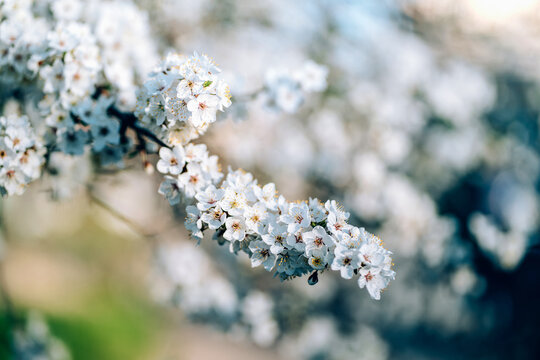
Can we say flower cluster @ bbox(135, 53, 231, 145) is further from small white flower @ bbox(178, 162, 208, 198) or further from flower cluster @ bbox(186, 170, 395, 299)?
flower cluster @ bbox(186, 170, 395, 299)

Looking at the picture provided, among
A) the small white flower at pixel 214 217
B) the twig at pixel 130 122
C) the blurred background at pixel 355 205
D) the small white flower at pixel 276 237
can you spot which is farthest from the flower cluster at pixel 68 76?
the blurred background at pixel 355 205

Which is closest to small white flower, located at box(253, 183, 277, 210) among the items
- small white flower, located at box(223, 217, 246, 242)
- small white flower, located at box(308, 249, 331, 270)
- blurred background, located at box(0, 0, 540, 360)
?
small white flower, located at box(223, 217, 246, 242)

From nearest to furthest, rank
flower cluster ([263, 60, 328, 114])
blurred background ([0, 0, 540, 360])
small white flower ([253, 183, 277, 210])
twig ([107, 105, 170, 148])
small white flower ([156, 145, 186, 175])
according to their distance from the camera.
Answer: small white flower ([253, 183, 277, 210]) → small white flower ([156, 145, 186, 175]) → twig ([107, 105, 170, 148]) → flower cluster ([263, 60, 328, 114]) → blurred background ([0, 0, 540, 360])

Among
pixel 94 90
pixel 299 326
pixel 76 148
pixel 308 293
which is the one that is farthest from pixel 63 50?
pixel 308 293

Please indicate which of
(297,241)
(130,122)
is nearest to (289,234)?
(297,241)

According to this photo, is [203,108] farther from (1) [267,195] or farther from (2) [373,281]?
(2) [373,281]

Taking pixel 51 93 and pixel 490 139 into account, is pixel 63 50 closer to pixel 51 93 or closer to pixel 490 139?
pixel 51 93

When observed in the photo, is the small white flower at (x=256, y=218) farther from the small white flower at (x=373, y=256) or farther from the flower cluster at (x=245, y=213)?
the small white flower at (x=373, y=256)
